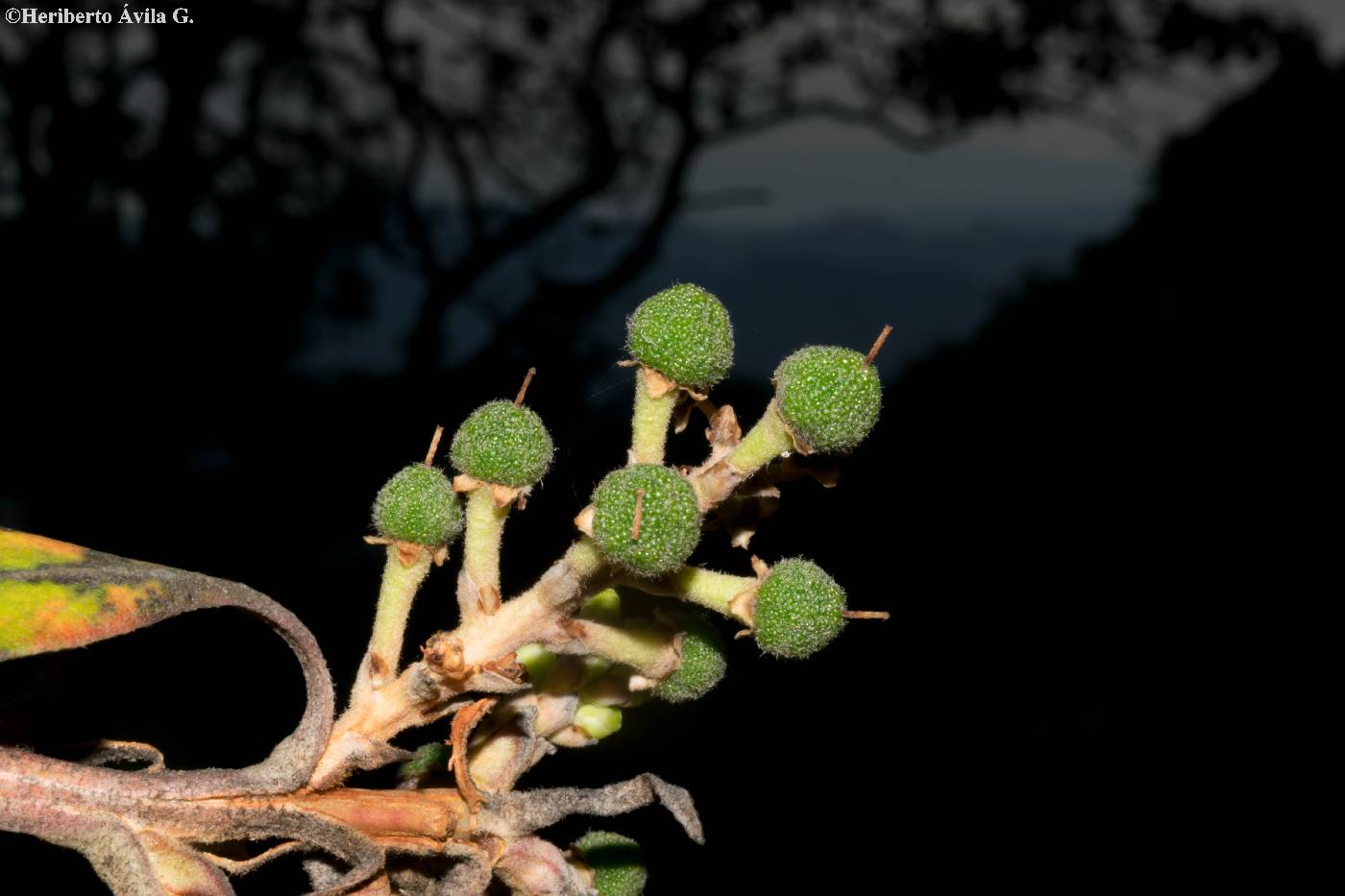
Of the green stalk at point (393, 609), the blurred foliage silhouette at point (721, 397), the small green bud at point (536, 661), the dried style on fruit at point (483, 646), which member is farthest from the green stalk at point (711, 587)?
Result: the blurred foliage silhouette at point (721, 397)

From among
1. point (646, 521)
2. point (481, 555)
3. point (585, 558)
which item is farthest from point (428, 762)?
point (646, 521)

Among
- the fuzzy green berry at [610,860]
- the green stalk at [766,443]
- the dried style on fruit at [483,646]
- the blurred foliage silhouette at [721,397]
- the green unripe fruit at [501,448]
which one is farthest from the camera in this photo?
the blurred foliage silhouette at [721,397]

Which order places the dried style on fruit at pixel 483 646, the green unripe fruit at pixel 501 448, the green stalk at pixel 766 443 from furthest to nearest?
the green unripe fruit at pixel 501 448
the green stalk at pixel 766 443
the dried style on fruit at pixel 483 646

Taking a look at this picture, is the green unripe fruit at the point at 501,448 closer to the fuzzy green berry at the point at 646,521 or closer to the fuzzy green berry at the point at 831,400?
the fuzzy green berry at the point at 646,521

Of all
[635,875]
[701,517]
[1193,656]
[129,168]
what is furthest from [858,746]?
[129,168]

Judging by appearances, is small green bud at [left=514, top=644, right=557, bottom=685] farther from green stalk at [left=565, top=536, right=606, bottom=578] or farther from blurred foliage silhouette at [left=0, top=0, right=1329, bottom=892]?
Result: blurred foliage silhouette at [left=0, top=0, right=1329, bottom=892]

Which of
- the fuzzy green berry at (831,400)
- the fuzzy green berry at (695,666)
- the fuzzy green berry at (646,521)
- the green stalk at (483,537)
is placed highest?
the fuzzy green berry at (831,400)
